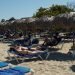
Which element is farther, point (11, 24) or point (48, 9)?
point (48, 9)

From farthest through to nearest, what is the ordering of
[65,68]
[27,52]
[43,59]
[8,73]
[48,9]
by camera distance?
[48,9], [43,59], [27,52], [65,68], [8,73]

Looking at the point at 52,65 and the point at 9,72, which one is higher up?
the point at 9,72

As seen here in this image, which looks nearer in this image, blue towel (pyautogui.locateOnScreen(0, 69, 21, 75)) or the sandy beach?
blue towel (pyautogui.locateOnScreen(0, 69, 21, 75))

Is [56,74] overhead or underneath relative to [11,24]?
underneath

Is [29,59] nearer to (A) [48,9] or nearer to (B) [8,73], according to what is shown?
(B) [8,73]

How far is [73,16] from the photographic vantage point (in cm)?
1335

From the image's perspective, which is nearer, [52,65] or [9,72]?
[9,72]

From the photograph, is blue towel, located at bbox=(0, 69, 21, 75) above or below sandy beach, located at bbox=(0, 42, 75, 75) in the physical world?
above

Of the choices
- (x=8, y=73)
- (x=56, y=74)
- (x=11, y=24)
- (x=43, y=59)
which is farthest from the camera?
(x=11, y=24)

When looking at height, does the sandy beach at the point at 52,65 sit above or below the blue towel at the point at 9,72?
below

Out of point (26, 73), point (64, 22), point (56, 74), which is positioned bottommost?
point (56, 74)

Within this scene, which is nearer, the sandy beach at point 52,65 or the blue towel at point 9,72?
the blue towel at point 9,72

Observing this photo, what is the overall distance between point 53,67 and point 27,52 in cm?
142

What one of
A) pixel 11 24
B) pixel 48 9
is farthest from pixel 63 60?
pixel 48 9
